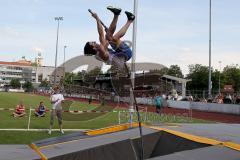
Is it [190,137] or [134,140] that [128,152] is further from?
[190,137]

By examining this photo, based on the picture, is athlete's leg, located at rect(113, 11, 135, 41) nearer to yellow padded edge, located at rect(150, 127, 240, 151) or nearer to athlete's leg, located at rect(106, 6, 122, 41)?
athlete's leg, located at rect(106, 6, 122, 41)

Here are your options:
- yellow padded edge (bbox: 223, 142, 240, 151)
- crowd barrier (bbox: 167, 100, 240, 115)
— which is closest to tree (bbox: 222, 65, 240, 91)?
crowd barrier (bbox: 167, 100, 240, 115)

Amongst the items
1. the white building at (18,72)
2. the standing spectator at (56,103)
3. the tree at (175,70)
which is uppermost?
the white building at (18,72)

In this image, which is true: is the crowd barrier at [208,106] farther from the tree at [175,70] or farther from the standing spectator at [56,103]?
the tree at [175,70]

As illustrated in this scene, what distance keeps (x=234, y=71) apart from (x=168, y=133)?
2956 inches

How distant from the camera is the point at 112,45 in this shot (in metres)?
4.81

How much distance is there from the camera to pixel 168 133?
6.09 metres

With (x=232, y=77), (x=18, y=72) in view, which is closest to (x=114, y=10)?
(x=232, y=77)

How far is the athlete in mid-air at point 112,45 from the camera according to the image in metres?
4.63

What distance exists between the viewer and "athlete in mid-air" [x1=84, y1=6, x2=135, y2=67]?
463 centimetres

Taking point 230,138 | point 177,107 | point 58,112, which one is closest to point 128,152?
point 230,138

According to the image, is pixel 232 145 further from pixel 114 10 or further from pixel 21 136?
pixel 21 136

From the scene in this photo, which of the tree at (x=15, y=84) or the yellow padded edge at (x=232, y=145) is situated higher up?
the tree at (x=15, y=84)

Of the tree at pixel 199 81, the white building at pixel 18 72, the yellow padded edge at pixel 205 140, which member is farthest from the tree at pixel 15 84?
the yellow padded edge at pixel 205 140
